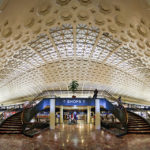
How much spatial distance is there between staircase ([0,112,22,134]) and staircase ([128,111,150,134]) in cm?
1109

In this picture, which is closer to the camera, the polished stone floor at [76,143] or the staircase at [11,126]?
the polished stone floor at [76,143]

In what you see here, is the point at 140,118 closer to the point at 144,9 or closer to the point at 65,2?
the point at 144,9

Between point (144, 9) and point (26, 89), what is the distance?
154 feet

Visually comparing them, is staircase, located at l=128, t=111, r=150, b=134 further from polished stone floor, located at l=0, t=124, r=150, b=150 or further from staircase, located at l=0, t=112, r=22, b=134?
staircase, located at l=0, t=112, r=22, b=134

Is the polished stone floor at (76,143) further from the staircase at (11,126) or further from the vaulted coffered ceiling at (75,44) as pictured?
the vaulted coffered ceiling at (75,44)

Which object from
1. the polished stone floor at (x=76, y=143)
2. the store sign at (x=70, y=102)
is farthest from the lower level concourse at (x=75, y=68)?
the store sign at (x=70, y=102)

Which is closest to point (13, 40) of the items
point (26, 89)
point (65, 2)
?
point (65, 2)

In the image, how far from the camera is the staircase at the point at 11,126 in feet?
45.6

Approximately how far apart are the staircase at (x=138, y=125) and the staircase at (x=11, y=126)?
11.1 meters

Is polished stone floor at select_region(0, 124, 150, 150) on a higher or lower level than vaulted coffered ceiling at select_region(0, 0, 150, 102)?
lower

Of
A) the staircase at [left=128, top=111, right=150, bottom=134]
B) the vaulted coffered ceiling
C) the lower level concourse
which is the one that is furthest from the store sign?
the vaulted coffered ceiling

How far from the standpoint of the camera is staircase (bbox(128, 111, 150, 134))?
45.0 feet

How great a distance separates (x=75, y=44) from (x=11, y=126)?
1869 centimetres

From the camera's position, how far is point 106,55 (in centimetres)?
3130
